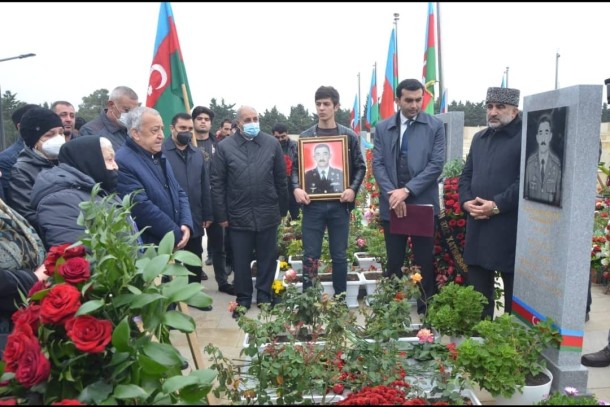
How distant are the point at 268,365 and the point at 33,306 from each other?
4.22 feet

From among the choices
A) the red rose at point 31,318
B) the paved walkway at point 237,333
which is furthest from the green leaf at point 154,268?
the paved walkway at point 237,333

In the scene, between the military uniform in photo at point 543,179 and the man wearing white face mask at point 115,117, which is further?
the man wearing white face mask at point 115,117

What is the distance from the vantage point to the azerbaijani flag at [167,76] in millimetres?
5535

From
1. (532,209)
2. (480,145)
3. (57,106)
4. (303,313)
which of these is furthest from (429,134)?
(57,106)

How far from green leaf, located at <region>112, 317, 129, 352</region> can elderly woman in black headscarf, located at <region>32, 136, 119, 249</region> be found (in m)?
A: 0.83

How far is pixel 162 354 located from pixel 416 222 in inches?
112

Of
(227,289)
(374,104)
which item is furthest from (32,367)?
(374,104)

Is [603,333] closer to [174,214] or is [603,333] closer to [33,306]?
[174,214]

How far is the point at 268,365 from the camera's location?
2.63 m

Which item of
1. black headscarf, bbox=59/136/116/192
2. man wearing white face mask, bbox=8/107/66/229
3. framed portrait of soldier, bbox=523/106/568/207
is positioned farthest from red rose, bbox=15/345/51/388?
framed portrait of soldier, bbox=523/106/568/207

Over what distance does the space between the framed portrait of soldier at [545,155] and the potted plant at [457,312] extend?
761 mm

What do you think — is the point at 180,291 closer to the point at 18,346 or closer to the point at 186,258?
the point at 186,258

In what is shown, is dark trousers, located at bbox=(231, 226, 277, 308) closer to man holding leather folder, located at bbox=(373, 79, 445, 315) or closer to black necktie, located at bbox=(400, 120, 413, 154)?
man holding leather folder, located at bbox=(373, 79, 445, 315)

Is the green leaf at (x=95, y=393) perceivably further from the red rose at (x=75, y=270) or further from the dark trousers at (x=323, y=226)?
the dark trousers at (x=323, y=226)
